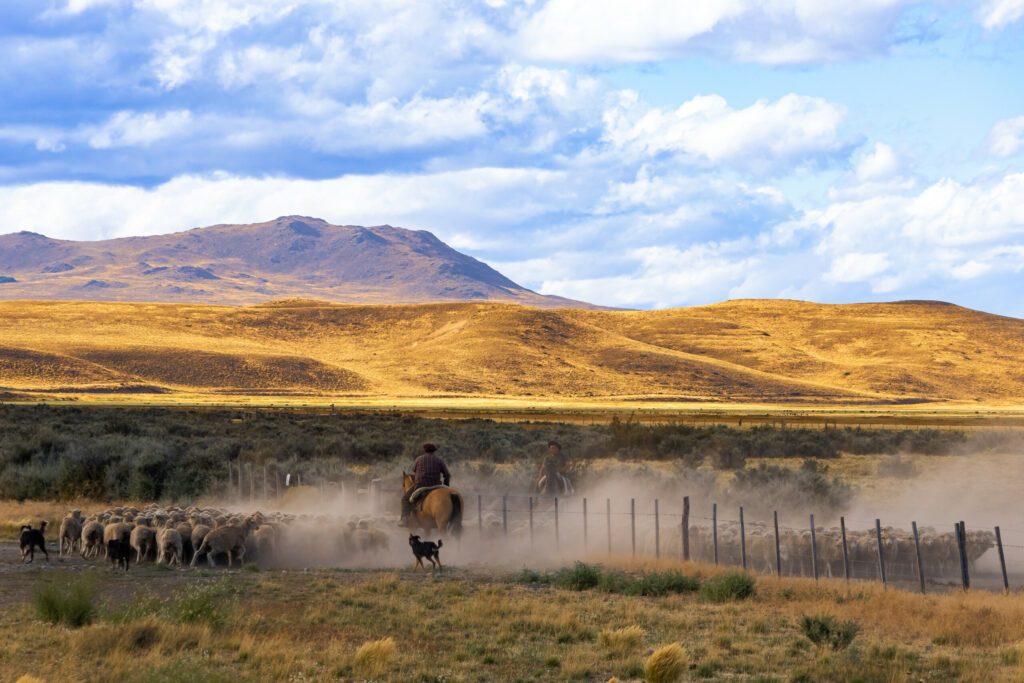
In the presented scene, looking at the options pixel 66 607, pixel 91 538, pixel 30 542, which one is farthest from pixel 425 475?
pixel 66 607

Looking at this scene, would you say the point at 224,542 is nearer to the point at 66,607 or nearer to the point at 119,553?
the point at 119,553

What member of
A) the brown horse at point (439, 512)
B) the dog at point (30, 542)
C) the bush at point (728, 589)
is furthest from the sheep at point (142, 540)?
the bush at point (728, 589)

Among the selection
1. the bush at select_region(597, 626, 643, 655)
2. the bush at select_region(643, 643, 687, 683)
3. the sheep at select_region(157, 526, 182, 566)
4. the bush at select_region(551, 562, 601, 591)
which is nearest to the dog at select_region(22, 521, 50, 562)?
the sheep at select_region(157, 526, 182, 566)

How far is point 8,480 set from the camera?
110ft

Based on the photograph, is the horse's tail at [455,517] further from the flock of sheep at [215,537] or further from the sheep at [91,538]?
the sheep at [91,538]

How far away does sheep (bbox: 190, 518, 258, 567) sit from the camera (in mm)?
22281

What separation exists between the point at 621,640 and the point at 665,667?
1806 mm

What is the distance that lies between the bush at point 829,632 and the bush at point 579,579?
4.91m

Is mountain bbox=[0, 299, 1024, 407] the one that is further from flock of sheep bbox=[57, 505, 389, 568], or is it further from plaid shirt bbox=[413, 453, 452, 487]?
plaid shirt bbox=[413, 453, 452, 487]

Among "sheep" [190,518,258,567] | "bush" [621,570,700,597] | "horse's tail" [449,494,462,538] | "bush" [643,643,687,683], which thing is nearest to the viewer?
"bush" [643,643,687,683]

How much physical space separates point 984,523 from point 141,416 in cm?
4236

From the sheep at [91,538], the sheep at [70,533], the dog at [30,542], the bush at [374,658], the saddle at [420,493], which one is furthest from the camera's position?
the sheep at [70,533]

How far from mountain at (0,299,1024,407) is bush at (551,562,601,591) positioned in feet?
306

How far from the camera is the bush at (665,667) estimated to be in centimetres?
1275
